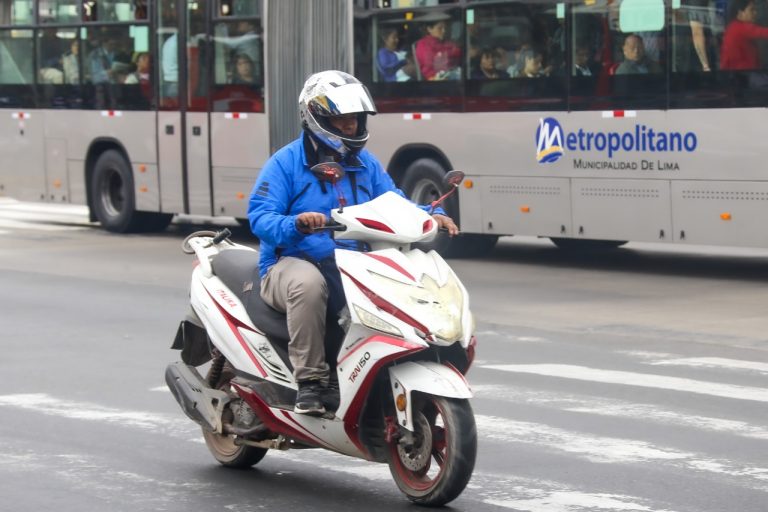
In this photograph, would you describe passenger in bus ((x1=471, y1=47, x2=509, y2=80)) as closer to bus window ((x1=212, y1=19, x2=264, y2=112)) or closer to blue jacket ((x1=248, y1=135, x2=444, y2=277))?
bus window ((x1=212, y1=19, x2=264, y2=112))

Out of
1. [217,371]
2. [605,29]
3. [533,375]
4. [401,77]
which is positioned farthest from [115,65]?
[217,371]

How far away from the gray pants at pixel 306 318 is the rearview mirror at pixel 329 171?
0.42 meters

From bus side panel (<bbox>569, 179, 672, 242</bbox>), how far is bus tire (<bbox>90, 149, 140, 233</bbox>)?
7.55 m

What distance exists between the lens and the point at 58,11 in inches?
923

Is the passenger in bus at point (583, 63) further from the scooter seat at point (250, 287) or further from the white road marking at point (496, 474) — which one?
the scooter seat at point (250, 287)

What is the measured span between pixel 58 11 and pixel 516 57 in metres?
8.29

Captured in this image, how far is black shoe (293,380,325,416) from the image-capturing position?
22.7ft

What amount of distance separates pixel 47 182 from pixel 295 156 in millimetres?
17055

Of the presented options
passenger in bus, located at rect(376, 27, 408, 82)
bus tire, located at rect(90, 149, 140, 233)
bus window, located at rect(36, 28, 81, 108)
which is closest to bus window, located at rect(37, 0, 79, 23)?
bus window, located at rect(36, 28, 81, 108)

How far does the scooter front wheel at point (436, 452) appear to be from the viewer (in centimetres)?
649

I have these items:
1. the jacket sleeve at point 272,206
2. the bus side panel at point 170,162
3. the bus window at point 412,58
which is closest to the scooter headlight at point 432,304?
the jacket sleeve at point 272,206

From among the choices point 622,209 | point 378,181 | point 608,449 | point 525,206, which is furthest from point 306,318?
point 525,206

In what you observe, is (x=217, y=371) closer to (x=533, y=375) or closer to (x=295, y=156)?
(x=295, y=156)

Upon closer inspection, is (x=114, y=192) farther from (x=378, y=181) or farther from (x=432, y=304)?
(x=432, y=304)
